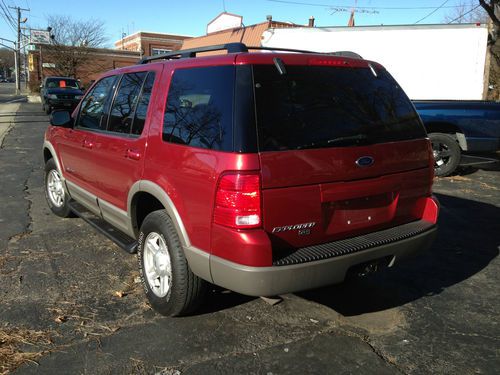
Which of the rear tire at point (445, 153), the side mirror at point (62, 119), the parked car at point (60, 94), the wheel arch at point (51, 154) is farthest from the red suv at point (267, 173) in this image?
the parked car at point (60, 94)

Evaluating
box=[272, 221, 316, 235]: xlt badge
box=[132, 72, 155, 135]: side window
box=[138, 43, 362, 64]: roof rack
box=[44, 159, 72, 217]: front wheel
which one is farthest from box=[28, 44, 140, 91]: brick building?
box=[272, 221, 316, 235]: xlt badge

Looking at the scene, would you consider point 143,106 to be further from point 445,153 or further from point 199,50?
point 445,153

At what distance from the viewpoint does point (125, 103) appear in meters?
4.12

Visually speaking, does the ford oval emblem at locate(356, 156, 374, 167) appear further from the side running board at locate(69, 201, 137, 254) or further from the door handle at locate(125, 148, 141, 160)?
the side running board at locate(69, 201, 137, 254)

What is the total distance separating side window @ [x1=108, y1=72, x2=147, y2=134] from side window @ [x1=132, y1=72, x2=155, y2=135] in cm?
10

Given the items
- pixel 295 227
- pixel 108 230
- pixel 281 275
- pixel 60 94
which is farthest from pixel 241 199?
pixel 60 94

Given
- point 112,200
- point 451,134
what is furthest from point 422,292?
point 451,134

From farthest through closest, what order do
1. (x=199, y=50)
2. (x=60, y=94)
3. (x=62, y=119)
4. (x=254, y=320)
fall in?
(x=60, y=94) < (x=62, y=119) < (x=199, y=50) < (x=254, y=320)

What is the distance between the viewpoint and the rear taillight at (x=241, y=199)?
2721mm

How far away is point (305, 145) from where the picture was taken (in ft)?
9.55

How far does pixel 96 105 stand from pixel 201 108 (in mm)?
2108

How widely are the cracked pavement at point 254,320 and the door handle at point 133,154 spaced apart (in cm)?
115

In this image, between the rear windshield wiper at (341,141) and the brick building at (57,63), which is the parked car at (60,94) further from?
the rear windshield wiper at (341,141)

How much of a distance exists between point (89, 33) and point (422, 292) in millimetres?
50818
